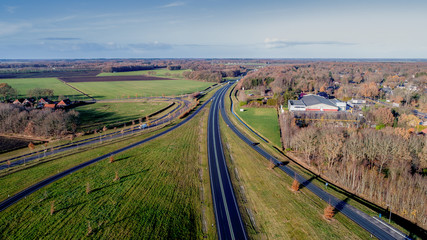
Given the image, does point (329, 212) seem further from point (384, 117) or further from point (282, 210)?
point (384, 117)

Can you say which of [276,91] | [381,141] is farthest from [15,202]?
[276,91]

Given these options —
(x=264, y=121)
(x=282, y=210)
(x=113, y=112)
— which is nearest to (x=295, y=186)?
(x=282, y=210)

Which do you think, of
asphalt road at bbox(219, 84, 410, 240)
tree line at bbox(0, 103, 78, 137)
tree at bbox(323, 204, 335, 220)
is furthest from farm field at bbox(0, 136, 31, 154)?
tree at bbox(323, 204, 335, 220)

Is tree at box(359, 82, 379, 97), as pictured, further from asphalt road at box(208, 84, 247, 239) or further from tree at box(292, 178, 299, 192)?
tree at box(292, 178, 299, 192)

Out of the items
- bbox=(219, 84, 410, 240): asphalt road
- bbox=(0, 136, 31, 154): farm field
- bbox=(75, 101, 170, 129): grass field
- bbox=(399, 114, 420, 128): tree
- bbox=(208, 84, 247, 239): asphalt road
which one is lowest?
bbox=(219, 84, 410, 240): asphalt road

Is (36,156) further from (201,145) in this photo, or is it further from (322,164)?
(322,164)

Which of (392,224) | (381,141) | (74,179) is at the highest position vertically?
(381,141)

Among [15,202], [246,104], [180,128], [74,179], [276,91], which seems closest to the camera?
[15,202]

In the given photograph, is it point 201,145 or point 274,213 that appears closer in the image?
point 274,213
